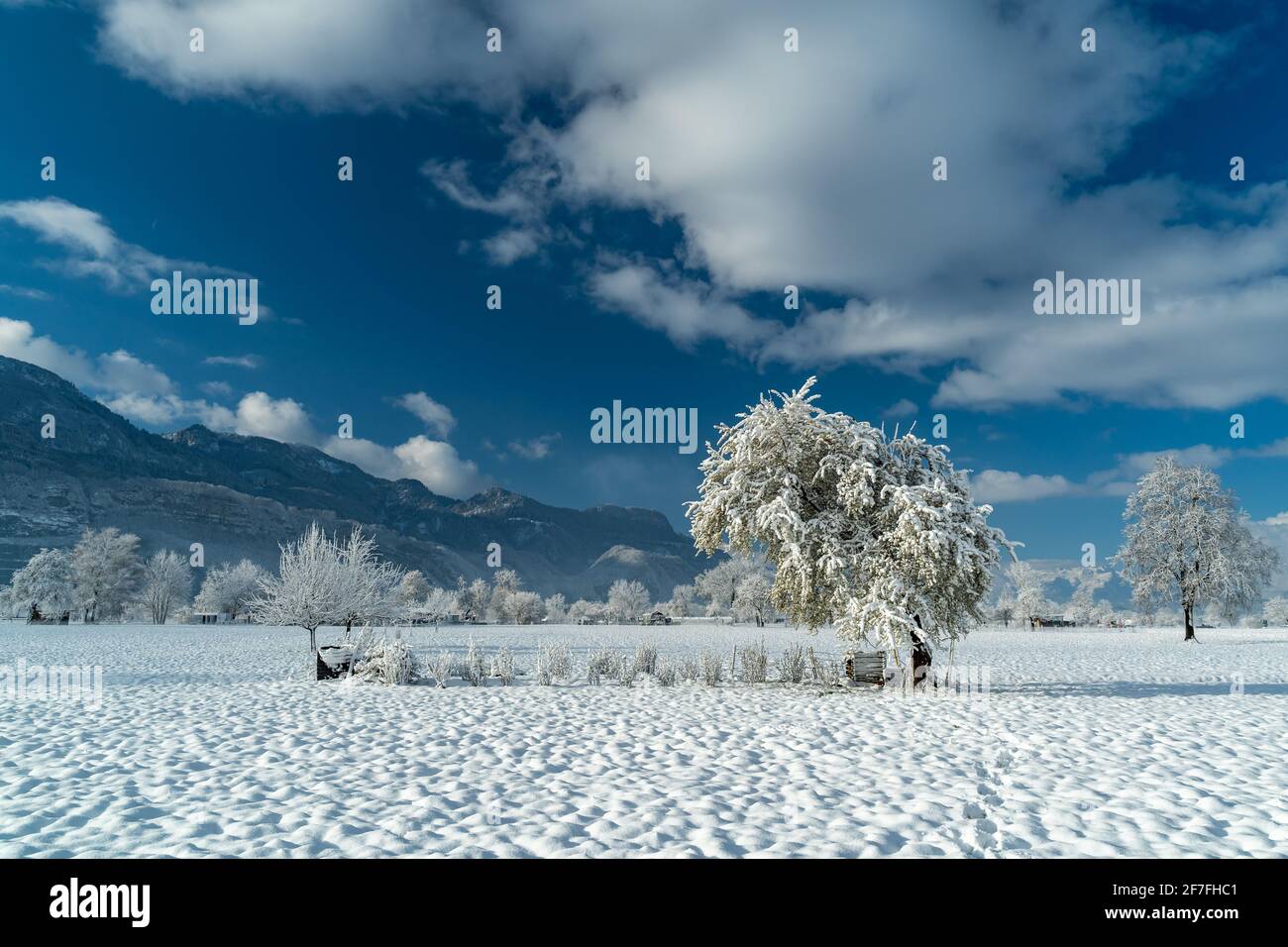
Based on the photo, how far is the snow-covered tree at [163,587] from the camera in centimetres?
6212

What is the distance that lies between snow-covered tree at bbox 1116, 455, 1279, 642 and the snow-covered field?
30.6 metres

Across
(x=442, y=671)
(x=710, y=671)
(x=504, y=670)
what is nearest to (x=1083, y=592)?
(x=710, y=671)

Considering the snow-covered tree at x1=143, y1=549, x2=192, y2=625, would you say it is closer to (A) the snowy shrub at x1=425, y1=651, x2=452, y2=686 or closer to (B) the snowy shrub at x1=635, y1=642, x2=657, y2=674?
(A) the snowy shrub at x1=425, y1=651, x2=452, y2=686

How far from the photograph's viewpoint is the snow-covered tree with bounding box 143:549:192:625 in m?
62.1

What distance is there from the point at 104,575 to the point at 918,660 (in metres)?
72.4

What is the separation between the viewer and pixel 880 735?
1096 cm

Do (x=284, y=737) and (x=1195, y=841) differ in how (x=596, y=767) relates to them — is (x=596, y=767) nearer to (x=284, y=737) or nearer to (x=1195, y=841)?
(x=284, y=737)

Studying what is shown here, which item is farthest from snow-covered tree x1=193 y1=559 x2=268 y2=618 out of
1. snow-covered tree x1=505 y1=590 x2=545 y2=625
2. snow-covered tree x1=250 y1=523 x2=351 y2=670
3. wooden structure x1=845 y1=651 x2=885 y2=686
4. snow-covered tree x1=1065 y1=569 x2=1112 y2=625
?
snow-covered tree x1=1065 y1=569 x2=1112 y2=625

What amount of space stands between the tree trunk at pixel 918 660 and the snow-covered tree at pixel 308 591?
63.1ft

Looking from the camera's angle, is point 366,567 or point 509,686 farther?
point 366,567

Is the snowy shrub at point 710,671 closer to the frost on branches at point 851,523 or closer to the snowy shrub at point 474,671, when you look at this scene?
the frost on branches at point 851,523
